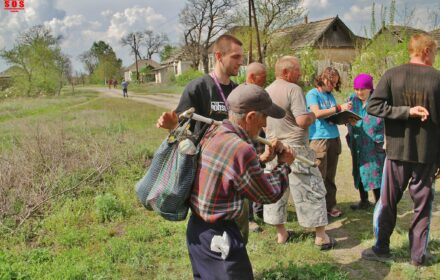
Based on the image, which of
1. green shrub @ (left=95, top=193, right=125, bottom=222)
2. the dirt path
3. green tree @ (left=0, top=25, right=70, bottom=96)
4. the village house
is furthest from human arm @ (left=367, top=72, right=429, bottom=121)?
green tree @ (left=0, top=25, right=70, bottom=96)

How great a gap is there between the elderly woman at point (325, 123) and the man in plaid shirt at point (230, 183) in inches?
85.0

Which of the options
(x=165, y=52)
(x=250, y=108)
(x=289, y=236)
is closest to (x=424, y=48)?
(x=250, y=108)

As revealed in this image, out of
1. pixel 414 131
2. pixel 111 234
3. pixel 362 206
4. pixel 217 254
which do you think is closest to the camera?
pixel 217 254

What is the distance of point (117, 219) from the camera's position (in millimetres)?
5008

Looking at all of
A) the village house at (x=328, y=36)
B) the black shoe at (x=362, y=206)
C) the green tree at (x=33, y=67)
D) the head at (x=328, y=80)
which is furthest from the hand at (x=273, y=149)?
the green tree at (x=33, y=67)

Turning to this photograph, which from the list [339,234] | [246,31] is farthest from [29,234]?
[246,31]

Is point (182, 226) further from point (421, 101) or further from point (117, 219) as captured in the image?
point (421, 101)

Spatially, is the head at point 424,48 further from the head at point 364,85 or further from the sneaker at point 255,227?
the sneaker at point 255,227

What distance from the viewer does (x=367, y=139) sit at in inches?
A: 182

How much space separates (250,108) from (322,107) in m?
2.44

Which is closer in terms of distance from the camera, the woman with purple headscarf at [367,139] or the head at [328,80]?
the head at [328,80]

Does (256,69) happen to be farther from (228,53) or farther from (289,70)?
(228,53)

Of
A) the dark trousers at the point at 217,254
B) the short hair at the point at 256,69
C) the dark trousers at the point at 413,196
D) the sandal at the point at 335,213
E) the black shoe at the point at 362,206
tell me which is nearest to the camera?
the dark trousers at the point at 217,254

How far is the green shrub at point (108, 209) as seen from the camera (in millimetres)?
5051
